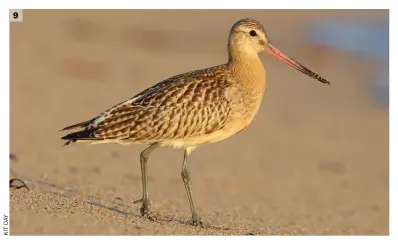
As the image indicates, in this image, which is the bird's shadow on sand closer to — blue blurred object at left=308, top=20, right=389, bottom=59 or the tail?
the tail

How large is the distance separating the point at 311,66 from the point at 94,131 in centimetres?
1332

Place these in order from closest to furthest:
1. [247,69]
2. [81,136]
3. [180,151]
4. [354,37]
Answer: [81,136]
[247,69]
[180,151]
[354,37]

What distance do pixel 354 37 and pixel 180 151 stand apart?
13127mm

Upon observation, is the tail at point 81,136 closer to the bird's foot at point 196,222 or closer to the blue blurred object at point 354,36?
the bird's foot at point 196,222

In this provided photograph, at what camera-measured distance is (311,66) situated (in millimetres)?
21844

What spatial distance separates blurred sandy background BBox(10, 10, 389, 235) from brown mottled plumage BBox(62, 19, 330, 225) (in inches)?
33.8

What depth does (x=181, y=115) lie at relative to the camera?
9.29 meters

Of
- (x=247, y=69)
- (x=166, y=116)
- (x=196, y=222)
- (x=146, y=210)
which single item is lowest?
(x=196, y=222)

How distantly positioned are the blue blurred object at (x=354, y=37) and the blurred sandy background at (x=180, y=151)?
0.53m

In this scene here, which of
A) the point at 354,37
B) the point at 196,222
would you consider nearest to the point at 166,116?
the point at 196,222

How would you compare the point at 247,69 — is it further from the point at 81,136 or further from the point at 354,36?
the point at 354,36

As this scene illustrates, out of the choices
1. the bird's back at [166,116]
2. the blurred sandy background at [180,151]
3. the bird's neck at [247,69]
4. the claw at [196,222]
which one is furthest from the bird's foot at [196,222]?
the bird's neck at [247,69]

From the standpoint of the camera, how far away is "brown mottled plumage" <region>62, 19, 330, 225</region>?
9.25m

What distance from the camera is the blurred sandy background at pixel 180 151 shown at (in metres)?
10.1
